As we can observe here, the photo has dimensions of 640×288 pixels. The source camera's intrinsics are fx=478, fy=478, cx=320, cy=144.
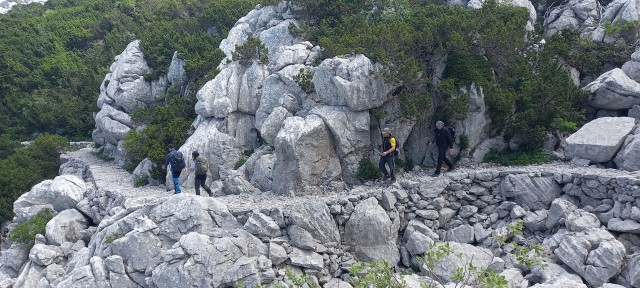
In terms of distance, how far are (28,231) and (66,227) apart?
1549 mm

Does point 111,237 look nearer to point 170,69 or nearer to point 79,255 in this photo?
point 79,255

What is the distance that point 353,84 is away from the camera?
58.2 ft

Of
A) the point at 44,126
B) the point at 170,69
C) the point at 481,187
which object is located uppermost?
the point at 170,69

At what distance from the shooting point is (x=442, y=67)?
19562mm

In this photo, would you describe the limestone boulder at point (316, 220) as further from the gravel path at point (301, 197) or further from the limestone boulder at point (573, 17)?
the limestone boulder at point (573, 17)

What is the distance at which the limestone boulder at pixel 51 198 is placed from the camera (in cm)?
1977

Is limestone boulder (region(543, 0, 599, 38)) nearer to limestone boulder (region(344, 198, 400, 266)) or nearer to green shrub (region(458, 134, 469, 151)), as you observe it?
green shrub (region(458, 134, 469, 151))

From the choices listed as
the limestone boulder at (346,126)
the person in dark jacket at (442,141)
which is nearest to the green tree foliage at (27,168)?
the limestone boulder at (346,126)

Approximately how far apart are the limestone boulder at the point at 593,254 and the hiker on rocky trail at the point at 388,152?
5752 millimetres

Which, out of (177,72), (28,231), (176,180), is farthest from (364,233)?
(177,72)

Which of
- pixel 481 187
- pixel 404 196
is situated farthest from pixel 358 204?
pixel 481 187

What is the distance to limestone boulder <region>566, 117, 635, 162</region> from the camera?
1639 centimetres

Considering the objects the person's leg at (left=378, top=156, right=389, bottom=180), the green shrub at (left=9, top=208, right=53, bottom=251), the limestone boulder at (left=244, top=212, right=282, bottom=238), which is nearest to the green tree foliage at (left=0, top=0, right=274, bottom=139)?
the green shrub at (left=9, top=208, right=53, bottom=251)

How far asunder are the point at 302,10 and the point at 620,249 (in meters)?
17.7
